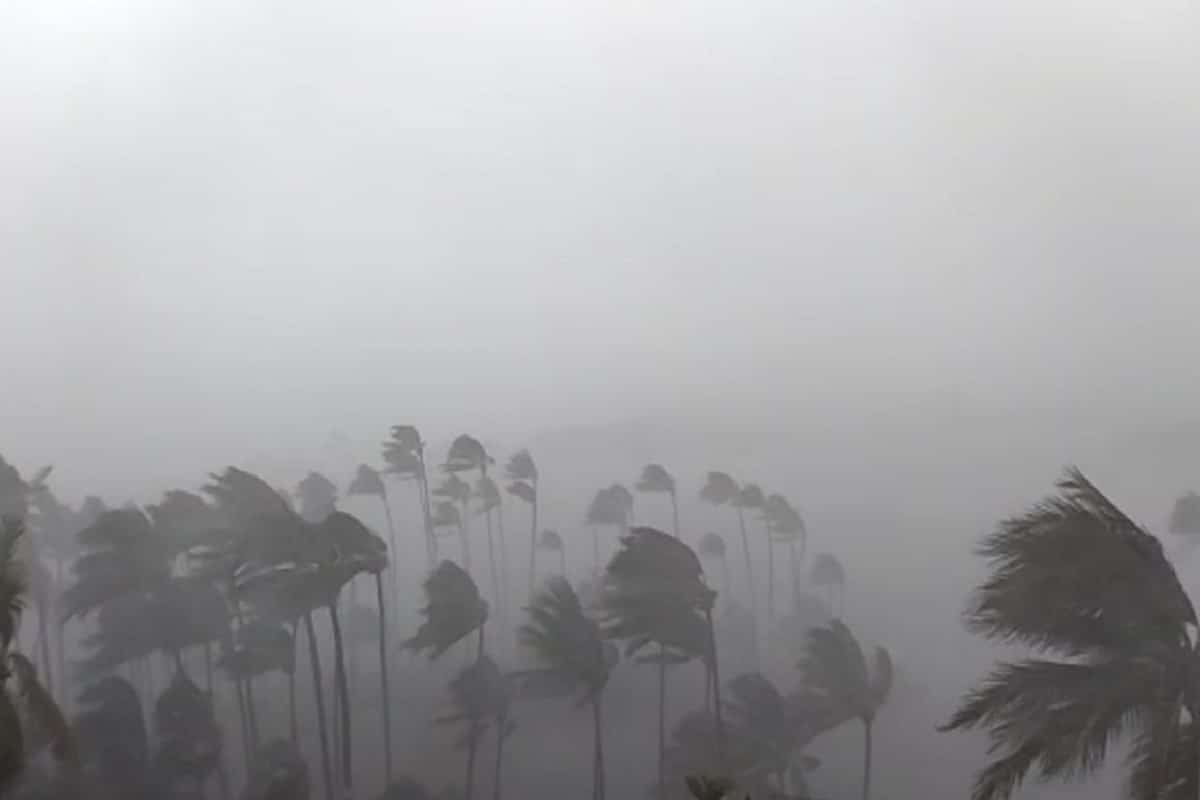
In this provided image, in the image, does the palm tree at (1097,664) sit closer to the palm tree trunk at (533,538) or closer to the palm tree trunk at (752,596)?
the palm tree trunk at (752,596)

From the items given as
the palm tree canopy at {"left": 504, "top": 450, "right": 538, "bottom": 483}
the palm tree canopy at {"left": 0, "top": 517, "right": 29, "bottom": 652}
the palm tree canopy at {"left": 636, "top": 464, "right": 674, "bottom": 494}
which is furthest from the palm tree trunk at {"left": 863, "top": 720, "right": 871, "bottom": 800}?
the palm tree canopy at {"left": 0, "top": 517, "right": 29, "bottom": 652}

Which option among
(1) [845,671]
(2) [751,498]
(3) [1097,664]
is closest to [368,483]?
(2) [751,498]

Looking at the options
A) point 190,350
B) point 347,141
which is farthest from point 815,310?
point 190,350

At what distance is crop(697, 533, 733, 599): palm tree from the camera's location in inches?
335

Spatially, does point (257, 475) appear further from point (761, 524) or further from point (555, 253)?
point (761, 524)

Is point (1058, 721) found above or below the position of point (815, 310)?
below

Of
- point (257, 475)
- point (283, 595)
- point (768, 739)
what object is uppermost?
point (257, 475)

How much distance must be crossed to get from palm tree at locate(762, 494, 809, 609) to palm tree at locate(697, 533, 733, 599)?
29cm

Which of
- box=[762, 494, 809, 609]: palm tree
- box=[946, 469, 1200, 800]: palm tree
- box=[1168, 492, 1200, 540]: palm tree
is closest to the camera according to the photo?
box=[946, 469, 1200, 800]: palm tree

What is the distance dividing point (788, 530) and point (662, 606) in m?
0.91

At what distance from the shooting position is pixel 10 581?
8.55 metres

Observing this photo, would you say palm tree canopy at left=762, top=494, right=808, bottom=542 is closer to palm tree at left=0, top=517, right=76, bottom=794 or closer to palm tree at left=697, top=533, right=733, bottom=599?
palm tree at left=697, top=533, right=733, bottom=599

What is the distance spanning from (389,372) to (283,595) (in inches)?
62.8

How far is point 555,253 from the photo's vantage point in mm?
9258
